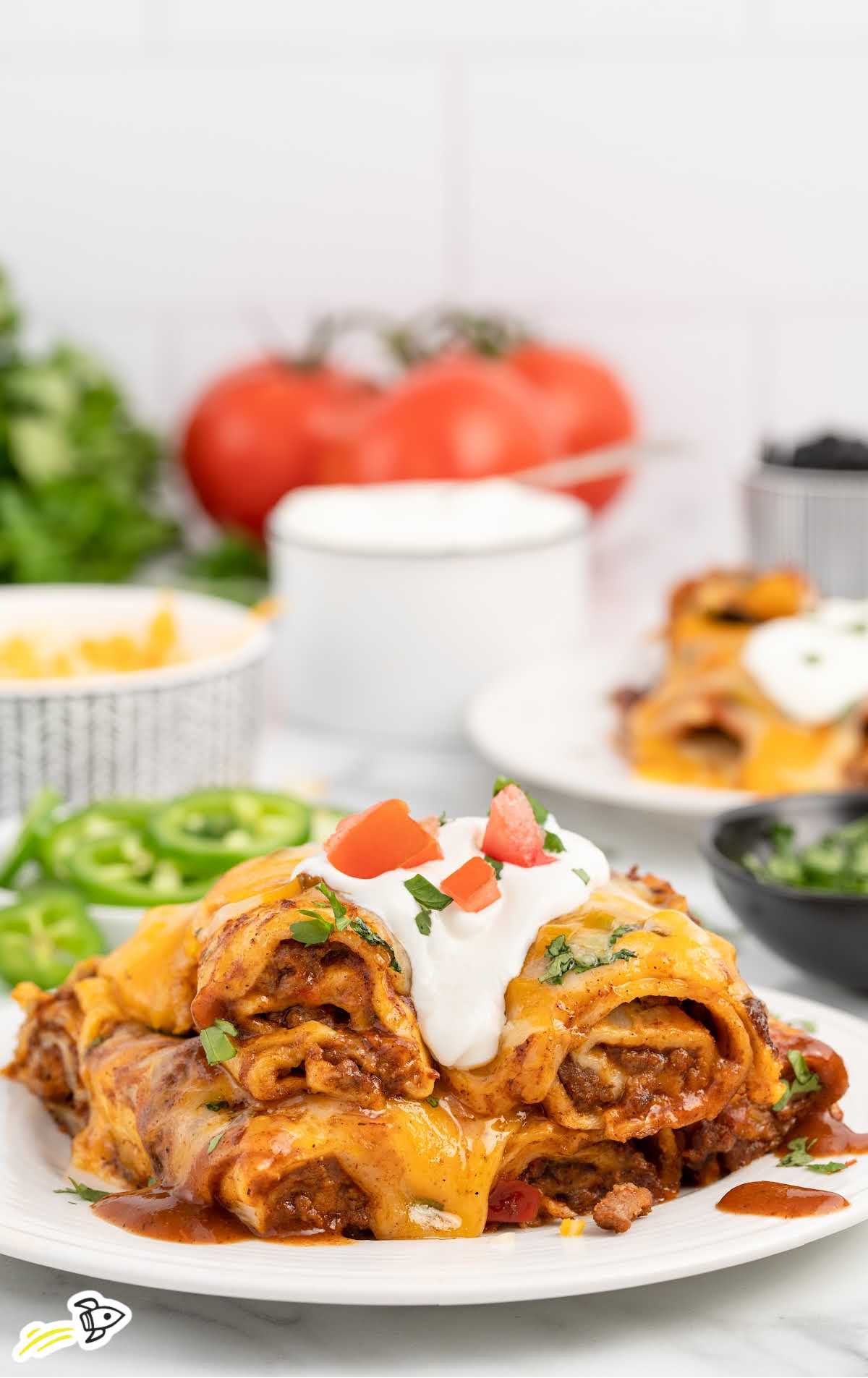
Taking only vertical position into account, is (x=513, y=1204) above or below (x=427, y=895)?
below

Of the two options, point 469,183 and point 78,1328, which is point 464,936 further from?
point 469,183

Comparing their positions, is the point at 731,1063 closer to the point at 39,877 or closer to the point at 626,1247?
the point at 626,1247

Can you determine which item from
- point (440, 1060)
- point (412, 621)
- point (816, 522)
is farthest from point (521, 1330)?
point (816, 522)

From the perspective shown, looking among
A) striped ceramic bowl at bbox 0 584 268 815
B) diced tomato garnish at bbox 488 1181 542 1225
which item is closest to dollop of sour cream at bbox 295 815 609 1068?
diced tomato garnish at bbox 488 1181 542 1225

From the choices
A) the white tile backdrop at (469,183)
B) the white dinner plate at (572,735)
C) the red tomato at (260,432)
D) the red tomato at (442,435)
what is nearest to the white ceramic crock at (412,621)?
the white dinner plate at (572,735)

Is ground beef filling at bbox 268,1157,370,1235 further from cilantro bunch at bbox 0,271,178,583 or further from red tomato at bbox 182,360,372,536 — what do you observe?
red tomato at bbox 182,360,372,536
